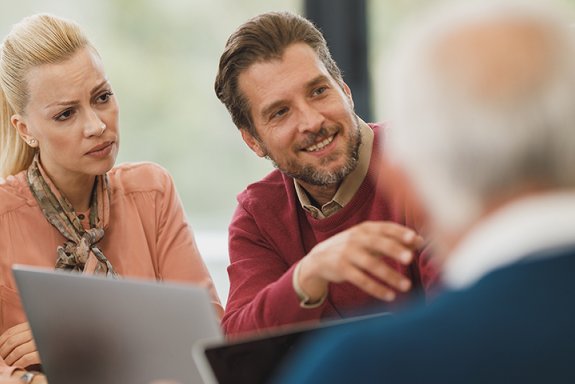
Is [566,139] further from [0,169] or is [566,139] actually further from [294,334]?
[0,169]

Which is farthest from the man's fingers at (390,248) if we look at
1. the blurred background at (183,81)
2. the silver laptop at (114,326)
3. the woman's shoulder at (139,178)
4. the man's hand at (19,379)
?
the blurred background at (183,81)

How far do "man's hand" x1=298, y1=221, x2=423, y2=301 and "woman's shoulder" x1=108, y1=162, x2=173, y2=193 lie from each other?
2.80 feet

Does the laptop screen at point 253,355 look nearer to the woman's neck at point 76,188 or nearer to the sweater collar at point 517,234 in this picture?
the sweater collar at point 517,234

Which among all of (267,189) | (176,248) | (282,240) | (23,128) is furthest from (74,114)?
(282,240)

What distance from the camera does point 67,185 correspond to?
2.36m

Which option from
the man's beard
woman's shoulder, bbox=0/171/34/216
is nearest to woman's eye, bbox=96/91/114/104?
woman's shoulder, bbox=0/171/34/216

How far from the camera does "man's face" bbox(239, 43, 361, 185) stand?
82.2 inches

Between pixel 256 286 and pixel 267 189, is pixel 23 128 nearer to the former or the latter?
pixel 267 189

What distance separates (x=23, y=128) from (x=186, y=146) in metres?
1.48

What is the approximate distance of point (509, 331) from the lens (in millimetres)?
869

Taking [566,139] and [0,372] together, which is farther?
[0,372]

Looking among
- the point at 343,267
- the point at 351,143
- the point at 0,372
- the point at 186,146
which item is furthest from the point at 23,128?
the point at 186,146

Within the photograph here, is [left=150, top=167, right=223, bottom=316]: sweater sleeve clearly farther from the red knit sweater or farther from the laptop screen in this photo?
the laptop screen

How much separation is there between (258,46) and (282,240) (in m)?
0.45
